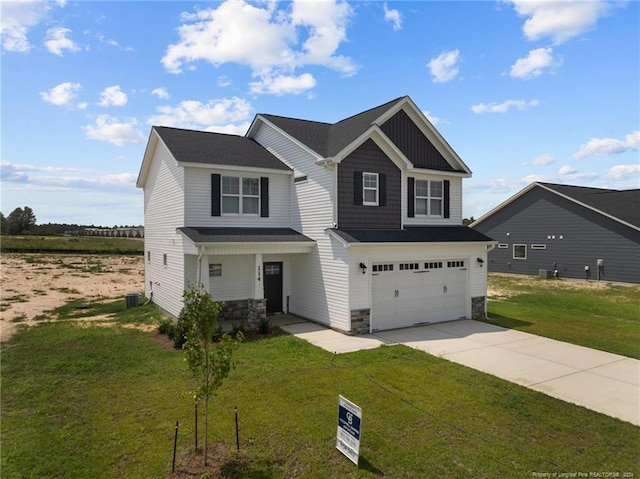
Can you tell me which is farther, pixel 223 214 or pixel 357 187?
pixel 223 214

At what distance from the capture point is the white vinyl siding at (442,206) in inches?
639

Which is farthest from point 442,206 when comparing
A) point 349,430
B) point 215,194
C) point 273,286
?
point 349,430

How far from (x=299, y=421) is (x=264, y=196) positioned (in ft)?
35.1

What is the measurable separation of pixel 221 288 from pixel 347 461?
34.9 feet

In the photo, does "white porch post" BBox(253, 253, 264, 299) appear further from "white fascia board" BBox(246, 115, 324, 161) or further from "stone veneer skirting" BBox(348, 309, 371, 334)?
"white fascia board" BBox(246, 115, 324, 161)

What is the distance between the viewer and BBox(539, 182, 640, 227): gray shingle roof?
27.4m

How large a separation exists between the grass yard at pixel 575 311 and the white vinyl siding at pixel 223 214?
930 centimetres

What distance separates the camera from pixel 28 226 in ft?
249

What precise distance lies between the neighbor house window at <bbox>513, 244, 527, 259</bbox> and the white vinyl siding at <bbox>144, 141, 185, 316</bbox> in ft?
90.1

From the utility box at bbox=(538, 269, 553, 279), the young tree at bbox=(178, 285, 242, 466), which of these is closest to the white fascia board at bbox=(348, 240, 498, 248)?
the young tree at bbox=(178, 285, 242, 466)

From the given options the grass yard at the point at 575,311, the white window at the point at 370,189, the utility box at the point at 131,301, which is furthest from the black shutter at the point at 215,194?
the grass yard at the point at 575,311

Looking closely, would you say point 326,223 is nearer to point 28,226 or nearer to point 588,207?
point 588,207

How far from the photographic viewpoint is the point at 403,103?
16.5 metres

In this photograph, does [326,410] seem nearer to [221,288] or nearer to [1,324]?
[221,288]
